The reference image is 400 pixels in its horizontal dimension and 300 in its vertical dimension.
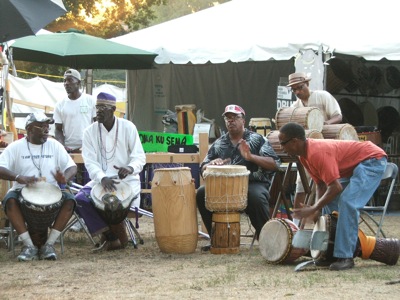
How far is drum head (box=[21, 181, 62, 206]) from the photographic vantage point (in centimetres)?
842

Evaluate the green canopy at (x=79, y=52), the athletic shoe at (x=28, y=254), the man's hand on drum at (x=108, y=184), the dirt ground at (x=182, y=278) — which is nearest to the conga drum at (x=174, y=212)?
the dirt ground at (x=182, y=278)

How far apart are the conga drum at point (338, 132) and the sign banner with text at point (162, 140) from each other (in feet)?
11.3

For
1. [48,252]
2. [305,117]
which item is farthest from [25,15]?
[305,117]

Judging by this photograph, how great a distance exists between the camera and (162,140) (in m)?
12.8

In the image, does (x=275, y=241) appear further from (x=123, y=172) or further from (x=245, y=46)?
(x=245, y=46)

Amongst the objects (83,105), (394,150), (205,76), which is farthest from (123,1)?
(83,105)

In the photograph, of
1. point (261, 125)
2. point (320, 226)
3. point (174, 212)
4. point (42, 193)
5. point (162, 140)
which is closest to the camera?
point (320, 226)

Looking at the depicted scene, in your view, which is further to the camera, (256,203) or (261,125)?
(261,125)

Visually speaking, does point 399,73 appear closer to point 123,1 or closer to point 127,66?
point 127,66

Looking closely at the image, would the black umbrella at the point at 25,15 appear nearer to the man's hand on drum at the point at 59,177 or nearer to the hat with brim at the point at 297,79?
the man's hand on drum at the point at 59,177

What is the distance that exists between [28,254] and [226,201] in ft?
6.31

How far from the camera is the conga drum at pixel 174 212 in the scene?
28.8 feet

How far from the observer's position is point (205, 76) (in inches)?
651

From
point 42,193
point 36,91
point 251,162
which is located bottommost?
→ point 42,193
